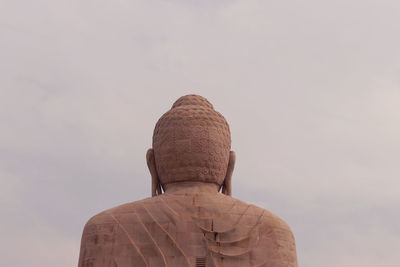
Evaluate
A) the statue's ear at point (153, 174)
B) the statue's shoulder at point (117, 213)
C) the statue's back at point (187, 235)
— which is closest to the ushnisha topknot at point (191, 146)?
the statue's ear at point (153, 174)

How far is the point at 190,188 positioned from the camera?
15.2 m

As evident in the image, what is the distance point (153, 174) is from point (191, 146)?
1.18m

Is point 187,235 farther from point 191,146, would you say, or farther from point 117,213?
point 191,146

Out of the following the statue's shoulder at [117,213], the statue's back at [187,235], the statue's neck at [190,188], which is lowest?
the statue's back at [187,235]

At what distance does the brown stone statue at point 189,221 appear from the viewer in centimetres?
1413

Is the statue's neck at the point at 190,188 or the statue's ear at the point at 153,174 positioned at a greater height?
the statue's ear at the point at 153,174

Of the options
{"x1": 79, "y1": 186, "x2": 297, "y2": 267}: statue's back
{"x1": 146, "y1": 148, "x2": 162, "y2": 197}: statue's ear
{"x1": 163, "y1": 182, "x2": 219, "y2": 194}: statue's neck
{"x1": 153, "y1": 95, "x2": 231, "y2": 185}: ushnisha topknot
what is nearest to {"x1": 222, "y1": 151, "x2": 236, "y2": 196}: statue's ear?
{"x1": 153, "y1": 95, "x2": 231, "y2": 185}: ushnisha topknot

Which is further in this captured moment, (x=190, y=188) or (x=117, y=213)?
(x=190, y=188)

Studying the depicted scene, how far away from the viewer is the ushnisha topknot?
15.2 meters

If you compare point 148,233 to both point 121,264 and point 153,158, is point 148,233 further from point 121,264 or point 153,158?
point 153,158

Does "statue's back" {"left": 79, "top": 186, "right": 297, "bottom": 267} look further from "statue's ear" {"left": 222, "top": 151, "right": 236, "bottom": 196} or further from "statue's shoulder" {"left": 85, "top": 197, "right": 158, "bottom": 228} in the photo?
"statue's ear" {"left": 222, "top": 151, "right": 236, "bottom": 196}

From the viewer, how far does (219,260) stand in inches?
552

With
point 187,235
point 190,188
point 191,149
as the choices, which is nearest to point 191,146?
point 191,149

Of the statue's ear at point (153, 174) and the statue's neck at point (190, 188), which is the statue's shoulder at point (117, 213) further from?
the statue's ear at point (153, 174)
